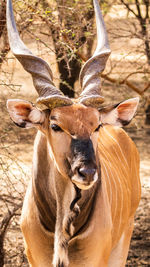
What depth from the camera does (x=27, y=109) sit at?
2477mm

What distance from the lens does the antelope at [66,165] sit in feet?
7.73

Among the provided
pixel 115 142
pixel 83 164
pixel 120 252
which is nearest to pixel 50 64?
pixel 115 142

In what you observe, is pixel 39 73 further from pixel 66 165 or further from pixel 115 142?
pixel 115 142

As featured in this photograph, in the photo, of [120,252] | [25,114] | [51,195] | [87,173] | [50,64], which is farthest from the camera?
[50,64]

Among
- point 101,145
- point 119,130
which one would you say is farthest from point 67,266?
point 119,130

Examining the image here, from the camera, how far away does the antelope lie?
2357 millimetres

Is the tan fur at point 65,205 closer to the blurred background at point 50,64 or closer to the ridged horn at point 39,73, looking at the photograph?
the ridged horn at point 39,73

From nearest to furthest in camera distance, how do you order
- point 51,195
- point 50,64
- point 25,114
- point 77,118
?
point 77,118 → point 25,114 → point 51,195 → point 50,64

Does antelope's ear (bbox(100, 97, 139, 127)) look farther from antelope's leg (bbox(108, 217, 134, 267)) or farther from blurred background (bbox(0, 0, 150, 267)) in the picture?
antelope's leg (bbox(108, 217, 134, 267))

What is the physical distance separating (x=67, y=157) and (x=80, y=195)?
0.23 metres

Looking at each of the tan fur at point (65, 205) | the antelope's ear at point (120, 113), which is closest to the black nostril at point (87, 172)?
the tan fur at point (65, 205)

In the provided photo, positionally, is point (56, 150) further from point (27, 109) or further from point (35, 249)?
point (35, 249)

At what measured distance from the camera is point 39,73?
2547mm

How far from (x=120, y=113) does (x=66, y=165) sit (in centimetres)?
47
